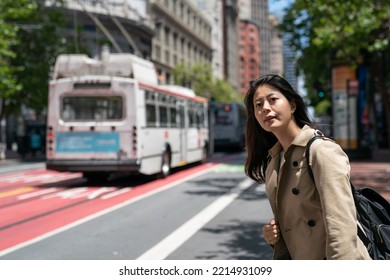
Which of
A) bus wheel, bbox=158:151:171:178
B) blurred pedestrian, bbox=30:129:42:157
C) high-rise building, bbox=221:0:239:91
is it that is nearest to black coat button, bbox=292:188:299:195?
bus wheel, bbox=158:151:171:178

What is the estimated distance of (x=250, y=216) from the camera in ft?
28.9

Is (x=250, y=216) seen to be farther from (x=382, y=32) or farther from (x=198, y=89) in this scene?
(x=198, y=89)

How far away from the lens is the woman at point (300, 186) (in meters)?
1.97

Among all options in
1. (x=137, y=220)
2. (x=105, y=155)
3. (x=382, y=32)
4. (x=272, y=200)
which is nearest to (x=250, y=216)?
(x=137, y=220)

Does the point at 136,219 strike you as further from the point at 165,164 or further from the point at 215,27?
the point at 215,27

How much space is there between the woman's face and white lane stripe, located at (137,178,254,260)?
3.85 m

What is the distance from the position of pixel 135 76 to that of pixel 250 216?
19.5 ft

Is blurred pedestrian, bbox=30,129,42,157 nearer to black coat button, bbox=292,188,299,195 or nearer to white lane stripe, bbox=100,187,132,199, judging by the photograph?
white lane stripe, bbox=100,187,132,199

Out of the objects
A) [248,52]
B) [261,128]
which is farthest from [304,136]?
[248,52]

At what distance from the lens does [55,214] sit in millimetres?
9133

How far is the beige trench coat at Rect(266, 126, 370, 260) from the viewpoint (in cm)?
196

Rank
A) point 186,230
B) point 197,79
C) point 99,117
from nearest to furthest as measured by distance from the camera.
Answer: point 186,230, point 99,117, point 197,79

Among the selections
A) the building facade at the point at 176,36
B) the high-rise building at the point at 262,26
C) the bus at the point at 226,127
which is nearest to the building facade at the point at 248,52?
the high-rise building at the point at 262,26

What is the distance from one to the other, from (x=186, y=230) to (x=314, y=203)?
5.70m
